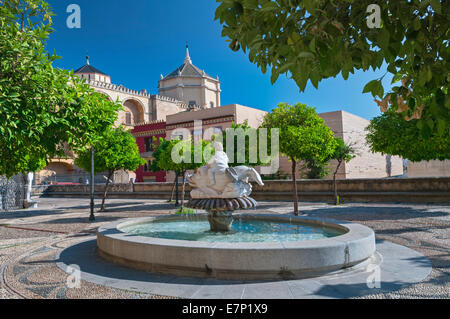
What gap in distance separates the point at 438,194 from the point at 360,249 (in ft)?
46.4

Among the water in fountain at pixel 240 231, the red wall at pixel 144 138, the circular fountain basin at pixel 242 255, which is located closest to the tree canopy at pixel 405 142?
the water in fountain at pixel 240 231

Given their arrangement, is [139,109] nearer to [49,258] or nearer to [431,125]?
[49,258]

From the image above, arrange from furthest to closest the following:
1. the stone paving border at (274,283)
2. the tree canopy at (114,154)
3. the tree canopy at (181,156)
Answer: the tree canopy at (114,154) → the tree canopy at (181,156) → the stone paving border at (274,283)

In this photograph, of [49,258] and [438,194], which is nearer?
[49,258]

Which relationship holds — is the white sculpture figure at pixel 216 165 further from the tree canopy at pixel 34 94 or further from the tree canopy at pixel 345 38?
the tree canopy at pixel 345 38

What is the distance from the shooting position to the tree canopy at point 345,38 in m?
2.33

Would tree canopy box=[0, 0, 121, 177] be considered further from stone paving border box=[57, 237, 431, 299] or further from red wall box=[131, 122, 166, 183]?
red wall box=[131, 122, 166, 183]

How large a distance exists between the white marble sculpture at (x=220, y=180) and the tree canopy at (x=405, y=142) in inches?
361

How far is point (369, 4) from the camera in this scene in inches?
94.8

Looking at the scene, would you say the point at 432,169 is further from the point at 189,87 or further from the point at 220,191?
the point at 189,87

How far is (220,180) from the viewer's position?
24.6ft

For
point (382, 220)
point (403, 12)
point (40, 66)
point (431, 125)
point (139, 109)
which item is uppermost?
point (139, 109)

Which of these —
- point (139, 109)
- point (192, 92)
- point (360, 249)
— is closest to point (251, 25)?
point (360, 249)
